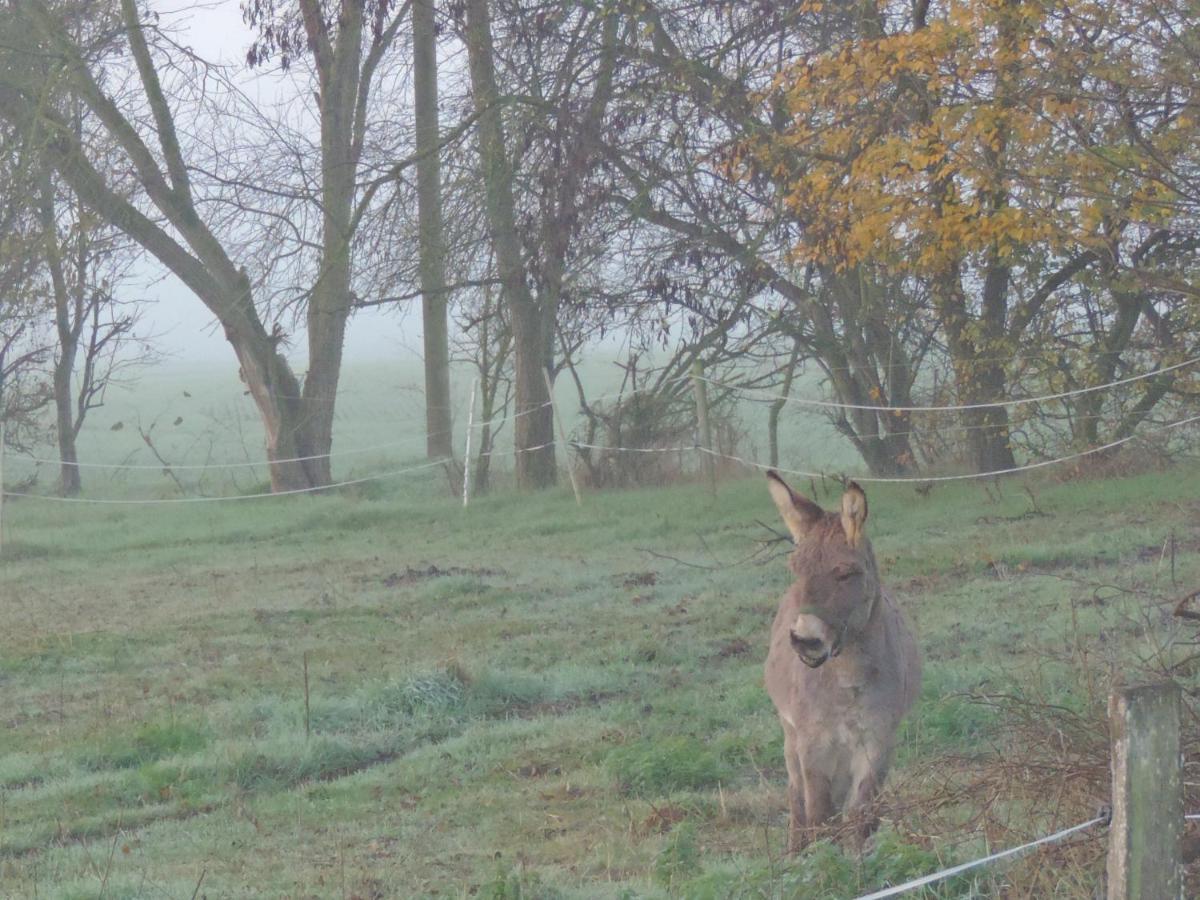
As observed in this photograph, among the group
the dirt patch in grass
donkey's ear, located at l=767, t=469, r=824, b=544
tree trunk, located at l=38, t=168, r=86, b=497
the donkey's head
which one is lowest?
the dirt patch in grass

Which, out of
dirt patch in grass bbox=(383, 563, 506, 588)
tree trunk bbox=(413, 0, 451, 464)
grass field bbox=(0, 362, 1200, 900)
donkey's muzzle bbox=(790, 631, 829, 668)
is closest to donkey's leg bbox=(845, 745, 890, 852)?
grass field bbox=(0, 362, 1200, 900)

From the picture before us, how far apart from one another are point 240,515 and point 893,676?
54.3 feet

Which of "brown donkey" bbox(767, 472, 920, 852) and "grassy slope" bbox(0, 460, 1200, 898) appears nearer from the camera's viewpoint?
"brown donkey" bbox(767, 472, 920, 852)

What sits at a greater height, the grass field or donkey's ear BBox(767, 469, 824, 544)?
donkey's ear BBox(767, 469, 824, 544)

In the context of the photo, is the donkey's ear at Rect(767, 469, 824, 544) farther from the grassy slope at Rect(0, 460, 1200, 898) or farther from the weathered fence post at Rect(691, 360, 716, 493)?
the weathered fence post at Rect(691, 360, 716, 493)

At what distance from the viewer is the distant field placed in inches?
1085

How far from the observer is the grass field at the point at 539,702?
18.1ft

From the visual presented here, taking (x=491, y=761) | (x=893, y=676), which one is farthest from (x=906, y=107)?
(x=893, y=676)

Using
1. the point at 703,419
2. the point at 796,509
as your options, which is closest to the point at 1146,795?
the point at 796,509

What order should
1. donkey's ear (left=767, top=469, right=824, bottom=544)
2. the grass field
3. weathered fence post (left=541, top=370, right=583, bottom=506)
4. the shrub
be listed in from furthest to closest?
weathered fence post (left=541, top=370, right=583, bottom=506) < the shrub < donkey's ear (left=767, top=469, right=824, bottom=544) < the grass field

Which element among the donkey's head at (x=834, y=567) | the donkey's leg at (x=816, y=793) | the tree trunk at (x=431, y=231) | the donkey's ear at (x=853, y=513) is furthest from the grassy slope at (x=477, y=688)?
the tree trunk at (x=431, y=231)

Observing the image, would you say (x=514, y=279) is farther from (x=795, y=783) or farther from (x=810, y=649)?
(x=810, y=649)

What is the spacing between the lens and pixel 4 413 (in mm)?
29375

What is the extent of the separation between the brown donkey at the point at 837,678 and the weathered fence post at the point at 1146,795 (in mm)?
1694
